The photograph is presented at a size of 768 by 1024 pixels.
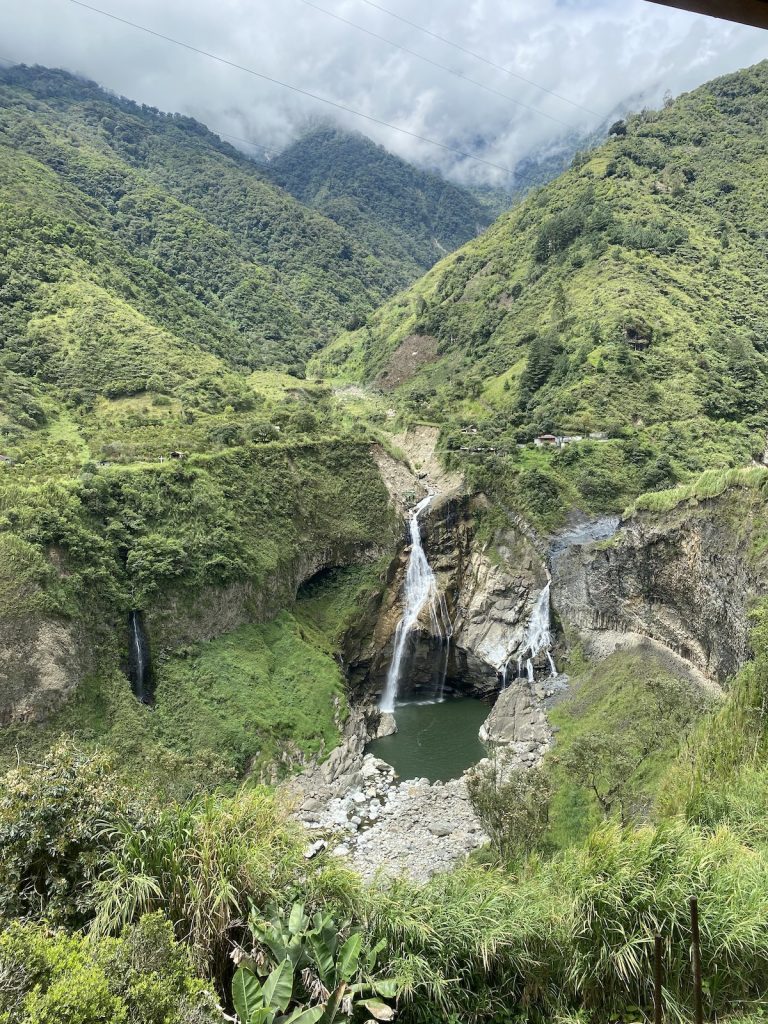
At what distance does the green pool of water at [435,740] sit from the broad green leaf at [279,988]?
24.7 metres

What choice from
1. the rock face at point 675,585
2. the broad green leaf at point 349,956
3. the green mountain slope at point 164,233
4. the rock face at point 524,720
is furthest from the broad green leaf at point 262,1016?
the green mountain slope at point 164,233

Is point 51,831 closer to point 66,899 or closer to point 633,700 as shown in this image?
point 66,899

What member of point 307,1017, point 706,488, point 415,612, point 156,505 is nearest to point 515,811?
point 307,1017

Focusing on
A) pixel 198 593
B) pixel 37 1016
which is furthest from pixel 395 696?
pixel 37 1016

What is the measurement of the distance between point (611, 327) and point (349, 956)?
57.1 metres

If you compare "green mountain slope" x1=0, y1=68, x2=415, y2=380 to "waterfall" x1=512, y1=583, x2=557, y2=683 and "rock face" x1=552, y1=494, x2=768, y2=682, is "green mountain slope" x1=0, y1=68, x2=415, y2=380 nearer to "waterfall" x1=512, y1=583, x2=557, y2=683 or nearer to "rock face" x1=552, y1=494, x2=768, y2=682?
"waterfall" x1=512, y1=583, x2=557, y2=683

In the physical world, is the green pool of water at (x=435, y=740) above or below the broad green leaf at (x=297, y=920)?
below

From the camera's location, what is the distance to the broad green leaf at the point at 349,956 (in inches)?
301

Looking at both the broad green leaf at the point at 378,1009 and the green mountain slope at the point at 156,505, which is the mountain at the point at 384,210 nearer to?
the green mountain slope at the point at 156,505

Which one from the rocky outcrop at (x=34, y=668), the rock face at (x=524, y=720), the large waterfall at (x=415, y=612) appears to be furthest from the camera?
the large waterfall at (x=415, y=612)

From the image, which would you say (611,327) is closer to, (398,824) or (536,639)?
(536,639)

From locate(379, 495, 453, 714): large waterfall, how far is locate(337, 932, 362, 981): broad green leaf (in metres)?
30.9

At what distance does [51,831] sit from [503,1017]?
6.92 metres

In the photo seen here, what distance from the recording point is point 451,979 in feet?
27.8
